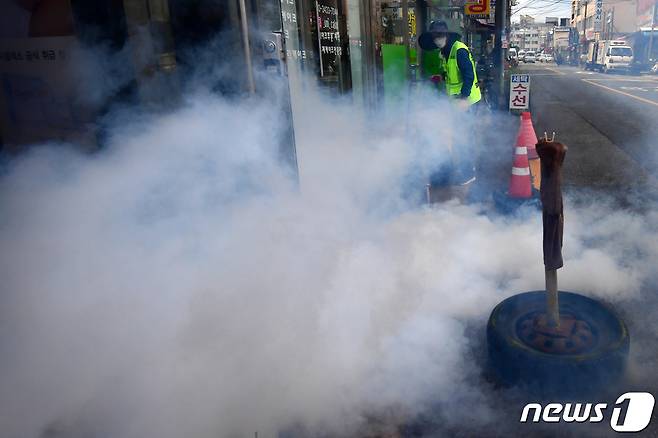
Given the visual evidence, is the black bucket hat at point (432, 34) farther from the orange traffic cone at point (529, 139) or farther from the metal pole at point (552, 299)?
the metal pole at point (552, 299)

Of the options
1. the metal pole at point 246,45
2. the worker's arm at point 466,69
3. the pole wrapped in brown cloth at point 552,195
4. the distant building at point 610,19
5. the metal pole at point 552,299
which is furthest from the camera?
the distant building at point 610,19

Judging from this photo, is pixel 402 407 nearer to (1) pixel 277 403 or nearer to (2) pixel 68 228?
(1) pixel 277 403

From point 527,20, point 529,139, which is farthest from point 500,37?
point 527,20

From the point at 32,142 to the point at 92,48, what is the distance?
1.75 feet

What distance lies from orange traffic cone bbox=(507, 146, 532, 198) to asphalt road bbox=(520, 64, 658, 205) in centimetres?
96

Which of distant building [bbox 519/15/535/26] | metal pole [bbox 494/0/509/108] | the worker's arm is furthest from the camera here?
distant building [bbox 519/15/535/26]

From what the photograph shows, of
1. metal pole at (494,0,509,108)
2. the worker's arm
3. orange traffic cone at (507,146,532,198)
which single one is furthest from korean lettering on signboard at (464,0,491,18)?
orange traffic cone at (507,146,532,198)

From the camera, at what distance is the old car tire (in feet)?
6.34

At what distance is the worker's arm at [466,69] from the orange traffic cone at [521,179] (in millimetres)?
A: 922

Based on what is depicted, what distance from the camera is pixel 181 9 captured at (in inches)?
108

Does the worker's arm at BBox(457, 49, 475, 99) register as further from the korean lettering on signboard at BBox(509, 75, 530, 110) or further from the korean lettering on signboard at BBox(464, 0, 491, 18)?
the korean lettering on signboard at BBox(464, 0, 491, 18)

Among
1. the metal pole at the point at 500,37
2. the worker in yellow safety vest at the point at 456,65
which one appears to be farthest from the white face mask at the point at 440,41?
the metal pole at the point at 500,37

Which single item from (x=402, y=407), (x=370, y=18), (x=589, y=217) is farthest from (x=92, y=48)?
(x=370, y=18)

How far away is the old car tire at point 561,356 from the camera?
1934 millimetres
